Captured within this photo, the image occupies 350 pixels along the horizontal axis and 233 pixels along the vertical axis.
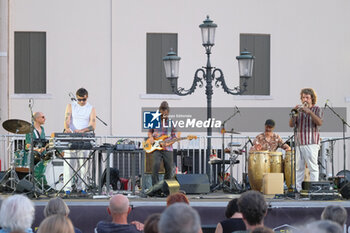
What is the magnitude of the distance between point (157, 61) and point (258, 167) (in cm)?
725

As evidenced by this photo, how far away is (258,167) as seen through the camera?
49.4 feet

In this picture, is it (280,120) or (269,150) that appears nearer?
(269,150)

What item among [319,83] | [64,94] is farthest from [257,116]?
[64,94]

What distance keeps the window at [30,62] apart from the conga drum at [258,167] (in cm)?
803

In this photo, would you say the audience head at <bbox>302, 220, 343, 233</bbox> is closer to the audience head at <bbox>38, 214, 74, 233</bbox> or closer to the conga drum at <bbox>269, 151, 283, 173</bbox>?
the audience head at <bbox>38, 214, 74, 233</bbox>

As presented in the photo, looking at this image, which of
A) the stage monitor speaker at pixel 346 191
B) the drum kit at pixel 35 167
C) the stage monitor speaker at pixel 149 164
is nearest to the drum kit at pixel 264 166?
the stage monitor speaker at pixel 149 164

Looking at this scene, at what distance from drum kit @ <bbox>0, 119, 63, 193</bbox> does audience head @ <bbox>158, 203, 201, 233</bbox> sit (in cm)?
806

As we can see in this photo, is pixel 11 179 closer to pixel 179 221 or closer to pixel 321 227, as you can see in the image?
pixel 179 221

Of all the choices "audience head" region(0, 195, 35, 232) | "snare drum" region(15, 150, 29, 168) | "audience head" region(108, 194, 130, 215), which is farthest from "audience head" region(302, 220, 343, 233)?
"snare drum" region(15, 150, 29, 168)

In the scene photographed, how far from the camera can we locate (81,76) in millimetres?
→ 20984

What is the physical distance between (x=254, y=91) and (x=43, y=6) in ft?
21.0

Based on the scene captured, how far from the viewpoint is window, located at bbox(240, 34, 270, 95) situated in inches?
861

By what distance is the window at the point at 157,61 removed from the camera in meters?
21.4

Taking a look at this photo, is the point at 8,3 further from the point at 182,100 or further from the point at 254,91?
the point at 254,91
